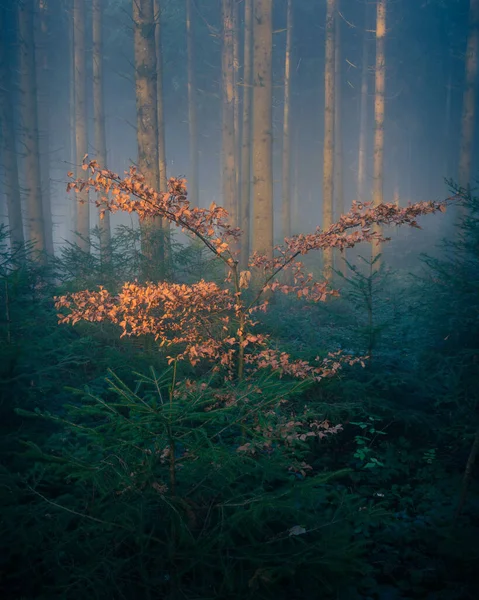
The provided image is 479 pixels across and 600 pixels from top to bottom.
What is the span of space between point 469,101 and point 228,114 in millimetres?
10616

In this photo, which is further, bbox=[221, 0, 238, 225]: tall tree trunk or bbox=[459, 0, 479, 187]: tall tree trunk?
bbox=[221, 0, 238, 225]: tall tree trunk

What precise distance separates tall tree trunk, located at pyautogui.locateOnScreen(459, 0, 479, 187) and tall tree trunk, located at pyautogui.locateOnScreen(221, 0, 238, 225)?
9679 mm

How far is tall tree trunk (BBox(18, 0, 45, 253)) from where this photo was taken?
15125 mm

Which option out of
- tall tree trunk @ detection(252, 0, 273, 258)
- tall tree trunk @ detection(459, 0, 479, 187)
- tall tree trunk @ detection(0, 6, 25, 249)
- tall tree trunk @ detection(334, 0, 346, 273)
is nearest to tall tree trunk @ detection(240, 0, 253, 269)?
tall tree trunk @ detection(334, 0, 346, 273)

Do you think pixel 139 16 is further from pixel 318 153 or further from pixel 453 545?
pixel 318 153

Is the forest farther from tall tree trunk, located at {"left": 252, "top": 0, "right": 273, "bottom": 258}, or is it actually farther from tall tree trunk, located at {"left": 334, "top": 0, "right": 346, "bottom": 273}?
tall tree trunk, located at {"left": 334, "top": 0, "right": 346, "bottom": 273}

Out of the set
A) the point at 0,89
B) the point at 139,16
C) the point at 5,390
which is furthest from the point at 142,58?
the point at 0,89

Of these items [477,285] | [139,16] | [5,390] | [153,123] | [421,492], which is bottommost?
[421,492]

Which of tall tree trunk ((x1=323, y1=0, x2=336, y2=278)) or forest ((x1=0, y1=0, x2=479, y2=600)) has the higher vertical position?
tall tree trunk ((x1=323, y1=0, x2=336, y2=278))

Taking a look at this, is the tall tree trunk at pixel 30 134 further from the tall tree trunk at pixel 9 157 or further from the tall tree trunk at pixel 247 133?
the tall tree trunk at pixel 247 133

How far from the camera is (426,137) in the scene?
122ft

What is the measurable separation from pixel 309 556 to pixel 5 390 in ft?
10.4

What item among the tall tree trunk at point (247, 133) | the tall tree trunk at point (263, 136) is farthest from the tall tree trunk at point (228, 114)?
the tall tree trunk at point (263, 136)

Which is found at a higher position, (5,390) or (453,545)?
(5,390)
